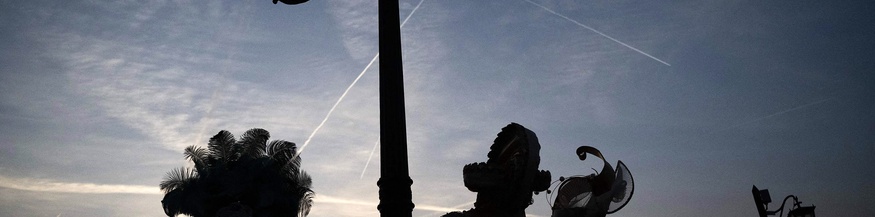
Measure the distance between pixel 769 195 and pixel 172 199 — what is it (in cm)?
1941

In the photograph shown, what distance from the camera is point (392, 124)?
269 inches

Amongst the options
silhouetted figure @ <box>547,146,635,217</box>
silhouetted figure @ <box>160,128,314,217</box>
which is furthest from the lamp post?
silhouetted figure @ <box>160,128,314,217</box>

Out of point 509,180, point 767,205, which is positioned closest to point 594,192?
point 509,180

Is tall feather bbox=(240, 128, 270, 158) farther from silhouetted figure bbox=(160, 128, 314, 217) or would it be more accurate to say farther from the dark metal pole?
the dark metal pole

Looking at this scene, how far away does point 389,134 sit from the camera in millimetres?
6785

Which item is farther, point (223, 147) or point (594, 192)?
point (223, 147)

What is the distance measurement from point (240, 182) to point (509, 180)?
1541 centimetres

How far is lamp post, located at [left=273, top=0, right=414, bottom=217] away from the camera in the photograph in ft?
21.2

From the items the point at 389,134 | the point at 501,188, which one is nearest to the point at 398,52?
the point at 389,134

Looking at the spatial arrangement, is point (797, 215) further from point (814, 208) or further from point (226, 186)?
point (226, 186)

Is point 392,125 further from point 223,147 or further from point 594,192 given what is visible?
point 223,147

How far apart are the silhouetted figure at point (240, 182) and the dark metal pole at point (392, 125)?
608 inches

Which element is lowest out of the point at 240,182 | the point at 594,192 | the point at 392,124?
the point at 594,192

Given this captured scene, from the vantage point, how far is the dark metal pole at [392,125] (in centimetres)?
646
